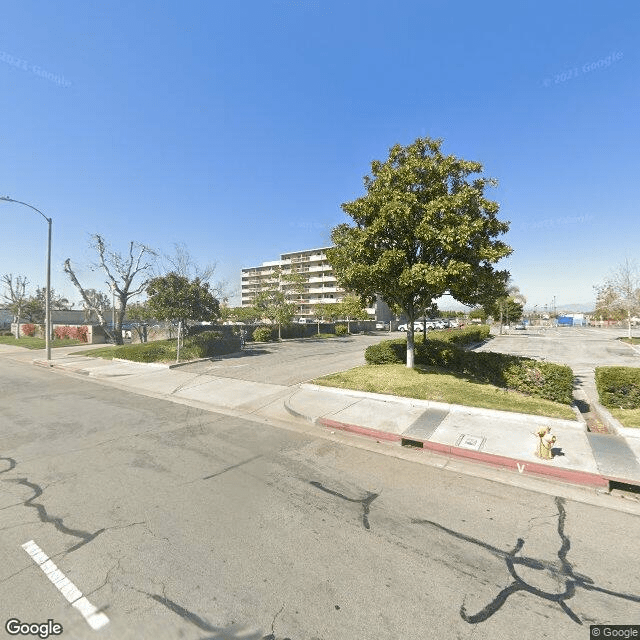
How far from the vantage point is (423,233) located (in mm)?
9945

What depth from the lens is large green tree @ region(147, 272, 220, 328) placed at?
1772 centimetres

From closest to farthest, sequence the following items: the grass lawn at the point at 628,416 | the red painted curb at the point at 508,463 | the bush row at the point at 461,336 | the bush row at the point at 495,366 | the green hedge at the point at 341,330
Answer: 1. the red painted curb at the point at 508,463
2. the grass lawn at the point at 628,416
3. the bush row at the point at 495,366
4. the bush row at the point at 461,336
5. the green hedge at the point at 341,330

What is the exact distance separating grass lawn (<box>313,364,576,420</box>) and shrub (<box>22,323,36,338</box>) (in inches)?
1785

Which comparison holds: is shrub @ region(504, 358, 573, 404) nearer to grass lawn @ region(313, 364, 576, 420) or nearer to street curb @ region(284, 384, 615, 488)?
grass lawn @ region(313, 364, 576, 420)

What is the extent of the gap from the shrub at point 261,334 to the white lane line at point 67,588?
27983 millimetres

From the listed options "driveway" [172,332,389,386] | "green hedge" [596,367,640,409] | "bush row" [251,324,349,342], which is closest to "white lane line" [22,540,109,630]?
"driveway" [172,332,389,386]

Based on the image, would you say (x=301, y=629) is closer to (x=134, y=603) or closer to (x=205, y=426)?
(x=134, y=603)

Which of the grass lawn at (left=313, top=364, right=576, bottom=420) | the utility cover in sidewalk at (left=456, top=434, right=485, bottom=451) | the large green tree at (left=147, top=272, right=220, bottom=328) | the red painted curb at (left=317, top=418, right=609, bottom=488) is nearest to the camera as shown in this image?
the red painted curb at (left=317, top=418, right=609, bottom=488)

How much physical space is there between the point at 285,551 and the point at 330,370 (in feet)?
39.3

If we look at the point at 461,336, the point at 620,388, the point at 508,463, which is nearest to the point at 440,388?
the point at 508,463

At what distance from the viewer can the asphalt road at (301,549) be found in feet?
9.42

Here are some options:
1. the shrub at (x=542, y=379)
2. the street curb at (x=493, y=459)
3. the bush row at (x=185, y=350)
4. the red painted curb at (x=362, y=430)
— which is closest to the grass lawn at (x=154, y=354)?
the bush row at (x=185, y=350)

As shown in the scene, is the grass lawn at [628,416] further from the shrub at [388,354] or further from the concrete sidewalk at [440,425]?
the shrub at [388,354]

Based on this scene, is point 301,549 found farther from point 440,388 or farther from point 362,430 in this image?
point 440,388
